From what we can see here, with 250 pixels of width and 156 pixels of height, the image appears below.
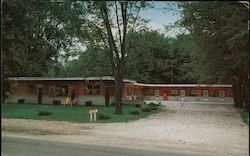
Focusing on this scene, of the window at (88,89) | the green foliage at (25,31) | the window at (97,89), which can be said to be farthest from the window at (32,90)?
the green foliage at (25,31)

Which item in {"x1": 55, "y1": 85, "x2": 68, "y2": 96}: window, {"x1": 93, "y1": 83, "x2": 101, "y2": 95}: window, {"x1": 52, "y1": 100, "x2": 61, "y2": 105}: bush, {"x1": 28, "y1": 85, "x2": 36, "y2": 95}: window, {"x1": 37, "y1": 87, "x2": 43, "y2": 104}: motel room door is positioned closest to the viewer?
{"x1": 52, "y1": 100, "x2": 61, "y2": 105}: bush

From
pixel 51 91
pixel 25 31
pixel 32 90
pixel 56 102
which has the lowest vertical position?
pixel 56 102

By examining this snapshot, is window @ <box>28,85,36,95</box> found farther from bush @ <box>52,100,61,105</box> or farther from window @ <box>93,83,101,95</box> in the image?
window @ <box>93,83,101,95</box>

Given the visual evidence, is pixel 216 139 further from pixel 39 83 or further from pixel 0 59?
pixel 39 83

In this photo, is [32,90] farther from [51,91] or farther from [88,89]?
[88,89]

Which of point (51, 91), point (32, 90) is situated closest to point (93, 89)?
point (51, 91)

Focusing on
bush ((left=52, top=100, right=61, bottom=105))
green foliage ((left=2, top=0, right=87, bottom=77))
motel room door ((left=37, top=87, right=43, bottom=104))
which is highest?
green foliage ((left=2, top=0, right=87, bottom=77))

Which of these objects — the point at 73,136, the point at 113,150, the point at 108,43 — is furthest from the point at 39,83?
the point at 113,150

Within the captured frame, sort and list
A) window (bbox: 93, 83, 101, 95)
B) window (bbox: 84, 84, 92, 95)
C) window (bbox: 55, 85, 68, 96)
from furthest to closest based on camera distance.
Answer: window (bbox: 55, 85, 68, 96) < window (bbox: 84, 84, 92, 95) < window (bbox: 93, 83, 101, 95)

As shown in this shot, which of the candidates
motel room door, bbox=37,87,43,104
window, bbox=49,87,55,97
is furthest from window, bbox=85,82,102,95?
motel room door, bbox=37,87,43,104

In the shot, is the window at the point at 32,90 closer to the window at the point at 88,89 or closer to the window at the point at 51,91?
the window at the point at 51,91

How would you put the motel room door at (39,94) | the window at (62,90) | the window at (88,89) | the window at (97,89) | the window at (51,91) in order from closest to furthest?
the window at (97,89) < the window at (88,89) < the motel room door at (39,94) < the window at (62,90) < the window at (51,91)

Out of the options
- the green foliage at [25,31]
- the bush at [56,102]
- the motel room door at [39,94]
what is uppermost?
the green foliage at [25,31]

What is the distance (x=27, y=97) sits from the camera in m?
43.9
